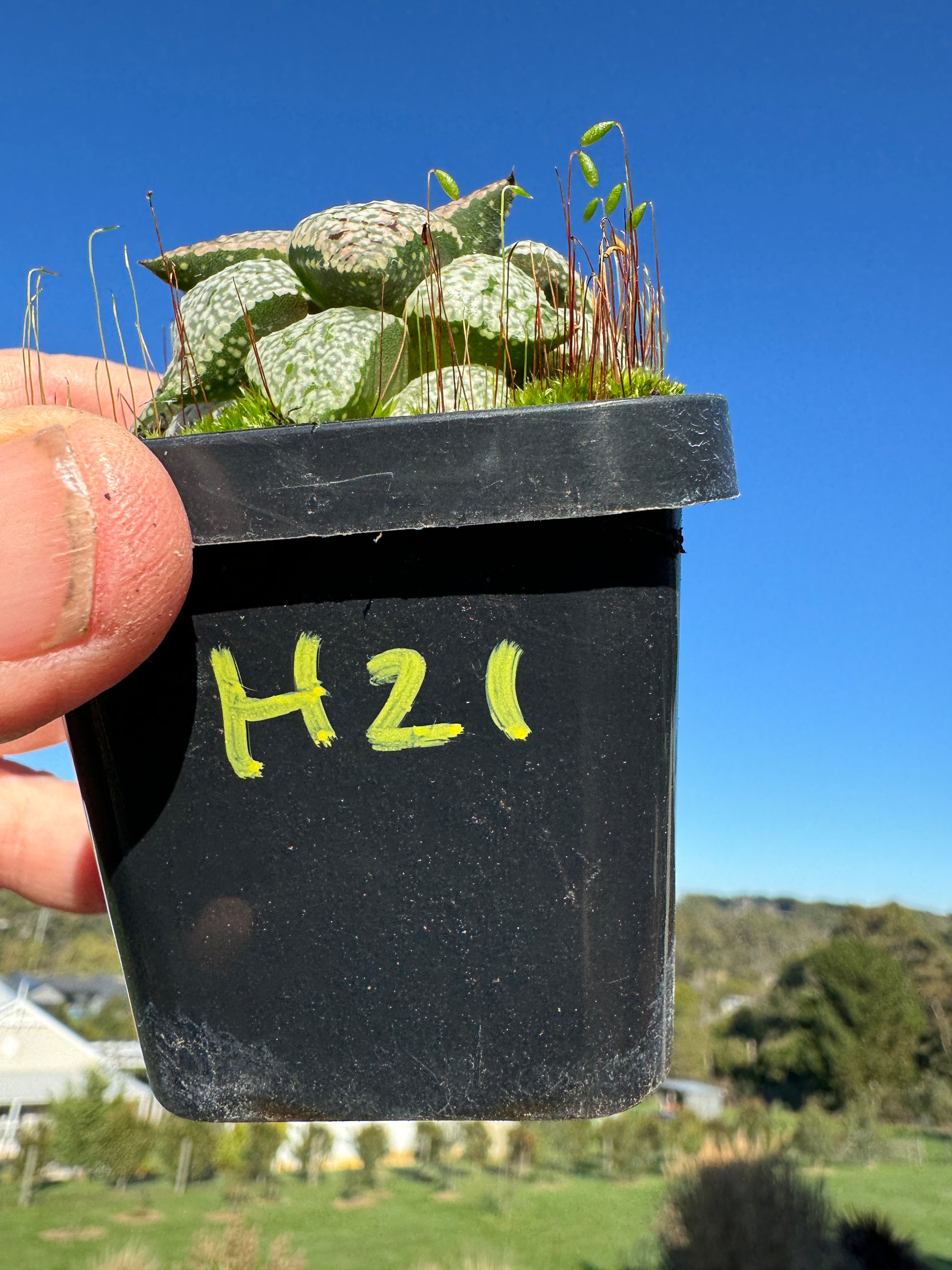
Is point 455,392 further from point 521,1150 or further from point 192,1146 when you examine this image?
point 521,1150

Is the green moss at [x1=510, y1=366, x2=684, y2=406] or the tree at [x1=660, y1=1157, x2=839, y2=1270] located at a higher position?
the green moss at [x1=510, y1=366, x2=684, y2=406]

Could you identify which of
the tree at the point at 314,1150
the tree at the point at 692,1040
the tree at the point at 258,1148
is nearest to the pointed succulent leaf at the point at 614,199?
the tree at the point at 258,1148

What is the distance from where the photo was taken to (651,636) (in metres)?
0.49

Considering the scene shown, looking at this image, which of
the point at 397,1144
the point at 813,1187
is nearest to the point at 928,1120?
the point at 813,1187

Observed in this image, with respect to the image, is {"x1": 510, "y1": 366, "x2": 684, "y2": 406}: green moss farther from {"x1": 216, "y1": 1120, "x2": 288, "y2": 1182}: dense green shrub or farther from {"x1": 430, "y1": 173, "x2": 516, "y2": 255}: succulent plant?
{"x1": 216, "y1": 1120, "x2": 288, "y2": 1182}: dense green shrub

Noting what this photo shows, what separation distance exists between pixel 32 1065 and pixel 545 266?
23832 millimetres

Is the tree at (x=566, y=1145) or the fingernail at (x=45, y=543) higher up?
the fingernail at (x=45, y=543)

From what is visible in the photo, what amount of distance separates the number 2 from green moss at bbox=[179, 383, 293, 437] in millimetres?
154

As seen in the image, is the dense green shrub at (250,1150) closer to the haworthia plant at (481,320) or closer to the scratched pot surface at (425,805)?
the scratched pot surface at (425,805)

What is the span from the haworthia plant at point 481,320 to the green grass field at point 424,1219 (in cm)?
2173

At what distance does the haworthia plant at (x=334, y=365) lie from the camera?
1.69 feet

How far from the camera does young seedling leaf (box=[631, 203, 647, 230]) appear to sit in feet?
1.82

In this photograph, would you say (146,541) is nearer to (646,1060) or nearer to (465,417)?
(465,417)

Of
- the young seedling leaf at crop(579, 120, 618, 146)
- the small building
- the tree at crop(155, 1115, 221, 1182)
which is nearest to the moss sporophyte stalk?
the young seedling leaf at crop(579, 120, 618, 146)
